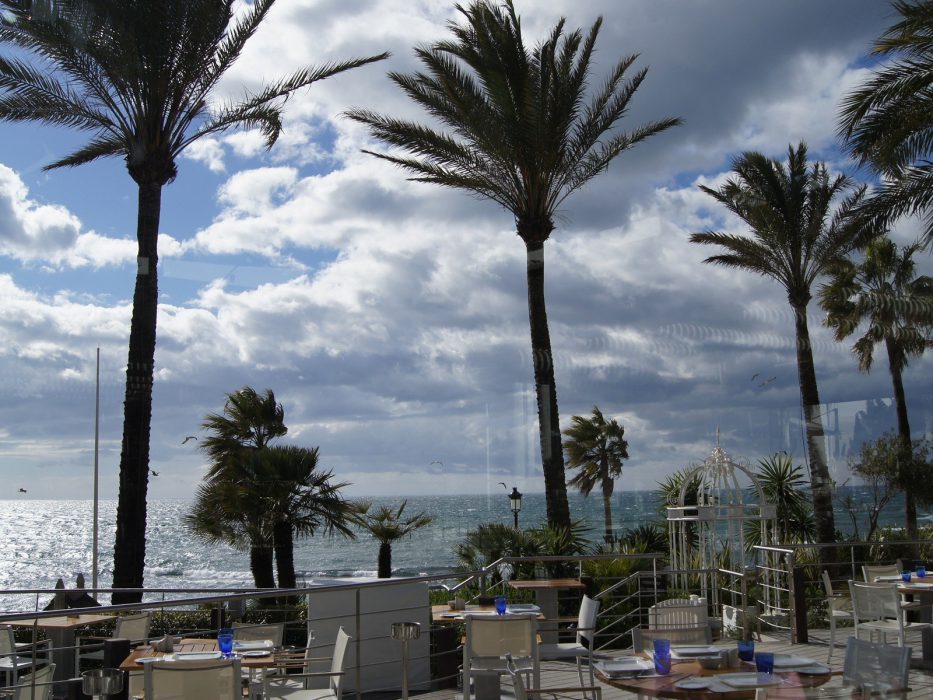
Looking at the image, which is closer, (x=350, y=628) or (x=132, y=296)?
(x=350, y=628)

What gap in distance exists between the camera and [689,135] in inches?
760

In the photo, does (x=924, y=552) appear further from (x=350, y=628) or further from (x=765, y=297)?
(x=350, y=628)

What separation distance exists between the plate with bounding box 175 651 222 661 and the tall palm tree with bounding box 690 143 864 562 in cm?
1491

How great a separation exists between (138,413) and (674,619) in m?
9.92

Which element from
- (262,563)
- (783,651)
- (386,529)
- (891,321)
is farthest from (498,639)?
(891,321)

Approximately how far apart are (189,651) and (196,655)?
0.45 meters

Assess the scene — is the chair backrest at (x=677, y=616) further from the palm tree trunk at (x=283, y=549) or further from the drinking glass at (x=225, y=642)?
the palm tree trunk at (x=283, y=549)

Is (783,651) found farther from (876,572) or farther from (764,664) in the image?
(764,664)

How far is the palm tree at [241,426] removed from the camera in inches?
834

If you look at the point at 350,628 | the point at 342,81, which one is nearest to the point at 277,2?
the point at 342,81

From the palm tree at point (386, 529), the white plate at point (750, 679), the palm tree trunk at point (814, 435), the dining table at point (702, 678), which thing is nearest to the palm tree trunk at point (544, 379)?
the palm tree trunk at point (814, 435)

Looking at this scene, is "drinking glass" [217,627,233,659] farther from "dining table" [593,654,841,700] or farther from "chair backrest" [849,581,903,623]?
"chair backrest" [849,581,903,623]

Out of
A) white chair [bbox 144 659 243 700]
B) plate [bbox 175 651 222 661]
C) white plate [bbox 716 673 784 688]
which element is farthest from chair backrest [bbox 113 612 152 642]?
white plate [bbox 716 673 784 688]

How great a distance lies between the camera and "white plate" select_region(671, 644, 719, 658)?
565 centimetres
